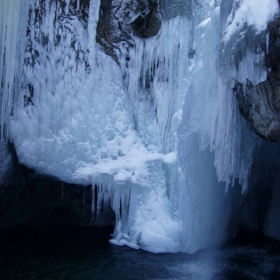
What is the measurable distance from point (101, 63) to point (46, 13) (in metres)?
1.55

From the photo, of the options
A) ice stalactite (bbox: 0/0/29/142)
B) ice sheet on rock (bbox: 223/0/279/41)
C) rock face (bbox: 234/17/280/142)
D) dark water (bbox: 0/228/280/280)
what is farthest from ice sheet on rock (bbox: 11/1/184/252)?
ice sheet on rock (bbox: 223/0/279/41)

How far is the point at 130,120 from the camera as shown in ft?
28.2

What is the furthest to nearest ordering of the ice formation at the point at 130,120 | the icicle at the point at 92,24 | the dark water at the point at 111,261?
the icicle at the point at 92,24, the ice formation at the point at 130,120, the dark water at the point at 111,261

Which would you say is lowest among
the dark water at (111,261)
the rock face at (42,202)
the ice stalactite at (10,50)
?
the dark water at (111,261)

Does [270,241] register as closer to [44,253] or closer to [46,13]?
[44,253]

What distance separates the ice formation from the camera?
686cm

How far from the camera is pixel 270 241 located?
8.23 metres

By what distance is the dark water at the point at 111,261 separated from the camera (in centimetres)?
599

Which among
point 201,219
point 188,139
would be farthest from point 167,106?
Result: point 201,219

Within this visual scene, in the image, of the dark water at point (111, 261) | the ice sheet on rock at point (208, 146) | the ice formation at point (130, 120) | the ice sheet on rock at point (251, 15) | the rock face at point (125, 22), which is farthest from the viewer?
the rock face at point (125, 22)

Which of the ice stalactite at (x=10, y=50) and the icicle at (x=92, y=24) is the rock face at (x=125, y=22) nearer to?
the icicle at (x=92, y=24)

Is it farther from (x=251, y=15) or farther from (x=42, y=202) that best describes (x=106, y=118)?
(x=251, y=15)

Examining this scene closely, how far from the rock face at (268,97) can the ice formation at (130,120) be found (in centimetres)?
71

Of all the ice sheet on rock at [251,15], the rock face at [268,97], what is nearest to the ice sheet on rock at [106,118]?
the rock face at [268,97]
